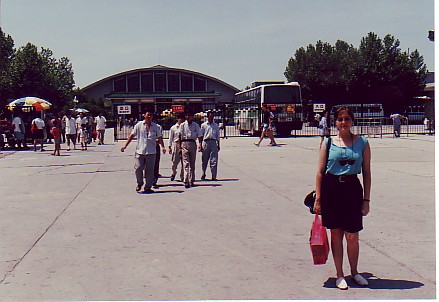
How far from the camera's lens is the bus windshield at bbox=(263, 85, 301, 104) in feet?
121

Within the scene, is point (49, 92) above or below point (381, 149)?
above

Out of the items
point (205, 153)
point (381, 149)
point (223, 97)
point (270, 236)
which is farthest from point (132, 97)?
point (270, 236)

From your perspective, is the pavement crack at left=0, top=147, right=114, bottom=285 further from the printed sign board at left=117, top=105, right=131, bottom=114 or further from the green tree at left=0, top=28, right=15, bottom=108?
the green tree at left=0, top=28, right=15, bottom=108

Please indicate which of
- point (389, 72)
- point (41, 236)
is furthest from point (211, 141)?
point (389, 72)

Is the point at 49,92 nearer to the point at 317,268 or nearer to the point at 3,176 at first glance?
the point at 3,176

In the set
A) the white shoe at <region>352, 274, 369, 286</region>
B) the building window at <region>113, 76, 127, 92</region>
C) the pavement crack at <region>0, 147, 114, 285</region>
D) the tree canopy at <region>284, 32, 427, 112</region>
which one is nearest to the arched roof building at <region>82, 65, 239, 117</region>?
the building window at <region>113, 76, 127, 92</region>

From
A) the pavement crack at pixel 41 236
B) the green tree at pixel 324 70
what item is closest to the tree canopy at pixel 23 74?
the green tree at pixel 324 70

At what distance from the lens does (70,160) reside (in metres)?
20.2

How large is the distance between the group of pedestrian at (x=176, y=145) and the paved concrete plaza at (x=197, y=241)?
Answer: 39 cm

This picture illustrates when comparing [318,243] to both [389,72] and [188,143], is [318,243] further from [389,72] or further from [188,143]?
[389,72]

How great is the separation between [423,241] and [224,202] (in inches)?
157

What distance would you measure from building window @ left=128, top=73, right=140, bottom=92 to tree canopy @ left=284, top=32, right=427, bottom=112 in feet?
120

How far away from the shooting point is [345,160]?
516cm

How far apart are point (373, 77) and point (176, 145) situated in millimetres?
51677
